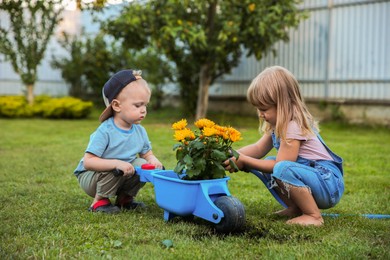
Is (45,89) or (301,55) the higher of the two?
(301,55)

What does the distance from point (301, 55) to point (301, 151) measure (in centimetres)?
784

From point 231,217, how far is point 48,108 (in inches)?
420

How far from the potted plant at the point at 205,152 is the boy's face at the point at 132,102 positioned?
0.48 meters

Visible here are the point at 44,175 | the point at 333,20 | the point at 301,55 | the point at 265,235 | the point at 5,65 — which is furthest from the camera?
the point at 5,65

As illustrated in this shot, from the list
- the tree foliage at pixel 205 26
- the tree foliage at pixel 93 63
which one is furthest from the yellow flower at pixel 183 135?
the tree foliage at pixel 93 63

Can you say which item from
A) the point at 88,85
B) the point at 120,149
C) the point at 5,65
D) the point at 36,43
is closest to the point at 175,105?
the point at 88,85

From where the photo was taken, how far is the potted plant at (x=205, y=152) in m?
2.96

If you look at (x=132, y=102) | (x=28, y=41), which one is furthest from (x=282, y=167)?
(x=28, y=41)

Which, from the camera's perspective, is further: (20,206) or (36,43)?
(36,43)

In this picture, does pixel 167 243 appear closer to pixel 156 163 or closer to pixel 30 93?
pixel 156 163

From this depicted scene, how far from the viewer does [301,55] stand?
1079 centimetres

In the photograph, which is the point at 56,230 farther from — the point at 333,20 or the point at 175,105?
the point at 175,105

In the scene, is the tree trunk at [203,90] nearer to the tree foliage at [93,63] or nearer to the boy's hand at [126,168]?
the tree foliage at [93,63]

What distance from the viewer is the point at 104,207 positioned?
3.42m
